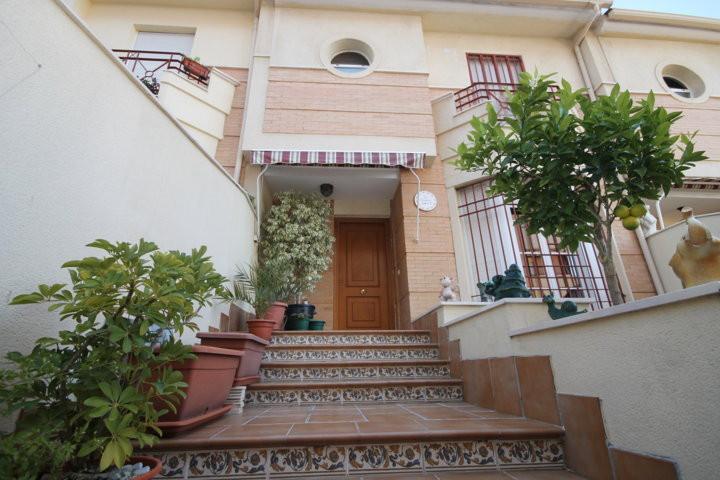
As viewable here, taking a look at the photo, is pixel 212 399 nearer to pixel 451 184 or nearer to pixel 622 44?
pixel 451 184

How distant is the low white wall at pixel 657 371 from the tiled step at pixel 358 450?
13.7 inches

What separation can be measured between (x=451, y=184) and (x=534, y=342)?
337 cm

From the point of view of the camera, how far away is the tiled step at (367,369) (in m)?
2.82

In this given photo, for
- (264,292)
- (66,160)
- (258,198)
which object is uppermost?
(258,198)

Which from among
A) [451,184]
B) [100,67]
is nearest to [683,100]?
[451,184]

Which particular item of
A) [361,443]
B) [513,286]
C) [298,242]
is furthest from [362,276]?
[361,443]

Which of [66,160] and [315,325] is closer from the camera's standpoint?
[66,160]

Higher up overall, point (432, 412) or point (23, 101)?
point (23, 101)

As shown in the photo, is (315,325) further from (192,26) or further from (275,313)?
(192,26)

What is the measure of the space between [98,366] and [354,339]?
262cm

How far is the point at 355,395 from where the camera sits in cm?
255

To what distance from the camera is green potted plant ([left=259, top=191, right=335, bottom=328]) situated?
4383 millimetres

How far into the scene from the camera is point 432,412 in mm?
2088

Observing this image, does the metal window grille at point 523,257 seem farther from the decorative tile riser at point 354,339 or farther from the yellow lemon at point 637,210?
the yellow lemon at point 637,210
